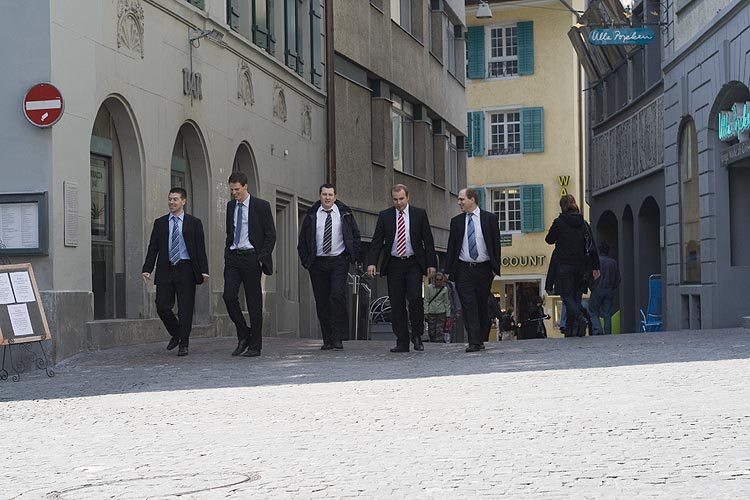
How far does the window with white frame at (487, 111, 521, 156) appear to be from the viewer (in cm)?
5359

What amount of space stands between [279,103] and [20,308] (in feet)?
39.2

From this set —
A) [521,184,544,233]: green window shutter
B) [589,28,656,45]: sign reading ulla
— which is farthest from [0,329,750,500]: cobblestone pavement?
[521,184,544,233]: green window shutter

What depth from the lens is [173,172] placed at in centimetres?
2028

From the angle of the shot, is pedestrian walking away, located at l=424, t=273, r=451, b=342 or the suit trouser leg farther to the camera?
pedestrian walking away, located at l=424, t=273, r=451, b=342

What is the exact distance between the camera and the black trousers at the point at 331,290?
16297 mm

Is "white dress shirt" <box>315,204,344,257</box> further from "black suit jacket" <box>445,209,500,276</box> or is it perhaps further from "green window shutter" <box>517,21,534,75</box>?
"green window shutter" <box>517,21,534,75</box>

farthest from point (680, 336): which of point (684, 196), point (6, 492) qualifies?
point (6, 492)

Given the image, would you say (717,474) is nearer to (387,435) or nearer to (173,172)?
(387,435)

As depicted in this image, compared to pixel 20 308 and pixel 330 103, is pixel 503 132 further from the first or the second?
pixel 20 308

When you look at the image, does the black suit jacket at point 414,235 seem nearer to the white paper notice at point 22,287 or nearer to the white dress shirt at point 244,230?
the white dress shirt at point 244,230

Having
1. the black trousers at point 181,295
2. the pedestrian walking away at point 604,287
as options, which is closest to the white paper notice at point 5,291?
the black trousers at point 181,295

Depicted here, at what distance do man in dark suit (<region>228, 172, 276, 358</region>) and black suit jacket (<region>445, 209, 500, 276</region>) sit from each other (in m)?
1.94

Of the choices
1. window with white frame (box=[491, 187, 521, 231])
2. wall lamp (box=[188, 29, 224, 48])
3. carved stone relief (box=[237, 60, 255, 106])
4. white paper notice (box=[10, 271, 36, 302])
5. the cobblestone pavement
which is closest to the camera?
the cobblestone pavement

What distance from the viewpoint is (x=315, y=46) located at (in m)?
28.0
